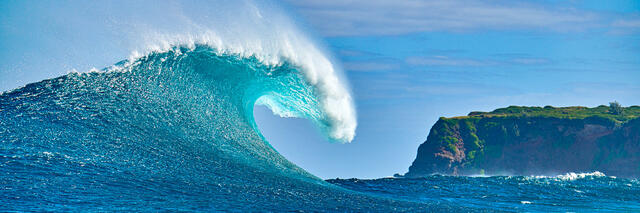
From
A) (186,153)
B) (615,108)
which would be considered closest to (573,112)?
(615,108)

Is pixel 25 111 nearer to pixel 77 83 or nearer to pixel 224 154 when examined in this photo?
pixel 77 83

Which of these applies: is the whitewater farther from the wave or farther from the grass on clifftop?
the grass on clifftop

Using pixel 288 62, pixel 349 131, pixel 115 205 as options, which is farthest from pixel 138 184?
pixel 349 131

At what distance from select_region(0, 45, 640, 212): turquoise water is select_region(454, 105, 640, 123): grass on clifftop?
27.7m

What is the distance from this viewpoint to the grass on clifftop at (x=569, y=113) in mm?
44062

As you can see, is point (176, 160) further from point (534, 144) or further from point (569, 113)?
point (569, 113)

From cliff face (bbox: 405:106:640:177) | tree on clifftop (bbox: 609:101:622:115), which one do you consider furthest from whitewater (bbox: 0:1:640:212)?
tree on clifftop (bbox: 609:101:622:115)

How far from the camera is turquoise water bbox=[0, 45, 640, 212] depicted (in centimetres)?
823

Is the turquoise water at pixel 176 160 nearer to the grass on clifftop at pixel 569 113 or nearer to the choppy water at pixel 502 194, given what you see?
the choppy water at pixel 502 194

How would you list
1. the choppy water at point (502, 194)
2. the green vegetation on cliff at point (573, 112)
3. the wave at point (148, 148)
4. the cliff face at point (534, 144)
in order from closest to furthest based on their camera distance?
the wave at point (148, 148), the choppy water at point (502, 194), the cliff face at point (534, 144), the green vegetation on cliff at point (573, 112)

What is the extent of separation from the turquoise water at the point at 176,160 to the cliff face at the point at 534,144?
958 inches

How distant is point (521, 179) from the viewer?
18.4m

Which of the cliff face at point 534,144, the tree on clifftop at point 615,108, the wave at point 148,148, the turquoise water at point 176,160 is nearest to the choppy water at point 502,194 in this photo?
the turquoise water at point 176,160

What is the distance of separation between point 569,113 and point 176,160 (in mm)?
43677
